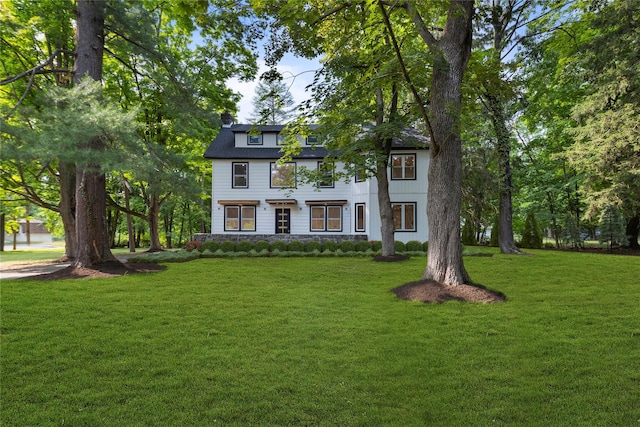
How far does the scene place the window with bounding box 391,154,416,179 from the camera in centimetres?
1911

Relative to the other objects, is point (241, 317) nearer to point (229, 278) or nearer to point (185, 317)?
point (185, 317)

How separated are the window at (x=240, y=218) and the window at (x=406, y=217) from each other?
304 inches

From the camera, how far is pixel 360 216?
19.6m

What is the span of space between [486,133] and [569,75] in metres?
3.99

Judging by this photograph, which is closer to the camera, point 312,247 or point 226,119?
point 312,247

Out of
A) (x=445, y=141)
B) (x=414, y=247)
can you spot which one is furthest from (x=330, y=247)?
(x=445, y=141)

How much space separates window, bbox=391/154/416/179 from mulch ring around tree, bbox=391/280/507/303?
12.5 meters

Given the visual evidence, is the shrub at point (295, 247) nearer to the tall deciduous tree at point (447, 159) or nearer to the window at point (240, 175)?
the window at point (240, 175)

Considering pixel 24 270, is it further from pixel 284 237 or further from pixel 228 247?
pixel 284 237

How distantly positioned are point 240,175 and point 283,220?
138 inches

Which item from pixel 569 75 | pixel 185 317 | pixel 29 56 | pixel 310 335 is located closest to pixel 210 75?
pixel 29 56

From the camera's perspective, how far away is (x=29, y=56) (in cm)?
1388

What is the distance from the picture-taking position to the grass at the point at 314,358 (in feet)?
9.80

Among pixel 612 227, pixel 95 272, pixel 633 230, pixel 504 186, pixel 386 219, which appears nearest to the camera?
pixel 95 272
